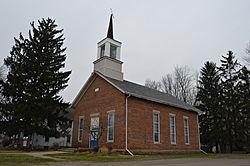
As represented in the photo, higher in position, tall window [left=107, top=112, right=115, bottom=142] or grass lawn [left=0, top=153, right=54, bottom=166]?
tall window [left=107, top=112, right=115, bottom=142]

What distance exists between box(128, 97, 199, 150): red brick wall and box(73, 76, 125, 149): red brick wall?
0.74 metres

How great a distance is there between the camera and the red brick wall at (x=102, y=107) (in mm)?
18953

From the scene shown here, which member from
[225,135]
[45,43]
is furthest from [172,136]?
[45,43]

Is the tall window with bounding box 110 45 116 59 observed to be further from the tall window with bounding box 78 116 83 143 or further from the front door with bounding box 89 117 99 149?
the tall window with bounding box 78 116 83 143

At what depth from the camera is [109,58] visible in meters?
23.1

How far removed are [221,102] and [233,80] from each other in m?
3.69

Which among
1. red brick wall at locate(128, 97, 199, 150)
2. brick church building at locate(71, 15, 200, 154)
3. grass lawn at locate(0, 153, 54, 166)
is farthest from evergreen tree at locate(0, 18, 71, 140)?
grass lawn at locate(0, 153, 54, 166)

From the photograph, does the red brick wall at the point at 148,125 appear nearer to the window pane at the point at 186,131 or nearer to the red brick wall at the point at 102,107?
the window pane at the point at 186,131

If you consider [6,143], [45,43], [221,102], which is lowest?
[6,143]

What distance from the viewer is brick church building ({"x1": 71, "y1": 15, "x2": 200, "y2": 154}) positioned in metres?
19.1

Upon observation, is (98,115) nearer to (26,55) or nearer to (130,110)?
(130,110)

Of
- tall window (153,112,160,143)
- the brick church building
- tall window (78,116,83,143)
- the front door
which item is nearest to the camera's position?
the brick church building

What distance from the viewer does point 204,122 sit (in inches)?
1323

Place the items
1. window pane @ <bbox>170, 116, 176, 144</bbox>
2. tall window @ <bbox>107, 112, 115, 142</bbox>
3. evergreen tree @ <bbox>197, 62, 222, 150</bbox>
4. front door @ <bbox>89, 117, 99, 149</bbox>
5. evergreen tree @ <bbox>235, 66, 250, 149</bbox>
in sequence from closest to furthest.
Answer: tall window @ <bbox>107, 112, 115, 142</bbox>, front door @ <bbox>89, 117, 99, 149</bbox>, window pane @ <bbox>170, 116, 176, 144</bbox>, evergreen tree @ <bbox>235, 66, 250, 149</bbox>, evergreen tree @ <bbox>197, 62, 222, 150</bbox>
